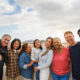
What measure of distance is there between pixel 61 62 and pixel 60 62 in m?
0.02

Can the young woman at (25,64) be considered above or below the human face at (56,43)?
below

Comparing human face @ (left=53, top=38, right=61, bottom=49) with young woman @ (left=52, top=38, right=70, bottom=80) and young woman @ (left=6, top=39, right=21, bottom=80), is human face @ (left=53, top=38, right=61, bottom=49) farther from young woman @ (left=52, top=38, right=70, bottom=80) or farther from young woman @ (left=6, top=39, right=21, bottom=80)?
young woman @ (left=6, top=39, right=21, bottom=80)

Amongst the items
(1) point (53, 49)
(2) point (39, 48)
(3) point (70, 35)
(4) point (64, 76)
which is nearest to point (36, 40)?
(2) point (39, 48)

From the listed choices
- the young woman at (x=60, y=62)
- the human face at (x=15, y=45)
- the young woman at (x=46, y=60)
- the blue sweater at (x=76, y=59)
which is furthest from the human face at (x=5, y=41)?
the blue sweater at (x=76, y=59)

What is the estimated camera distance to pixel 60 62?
2590mm

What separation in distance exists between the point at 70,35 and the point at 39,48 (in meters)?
1.15

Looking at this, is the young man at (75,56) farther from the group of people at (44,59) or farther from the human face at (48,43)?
the human face at (48,43)

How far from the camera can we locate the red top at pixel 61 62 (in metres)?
2.59

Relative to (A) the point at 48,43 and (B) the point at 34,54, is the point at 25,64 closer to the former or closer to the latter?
(B) the point at 34,54

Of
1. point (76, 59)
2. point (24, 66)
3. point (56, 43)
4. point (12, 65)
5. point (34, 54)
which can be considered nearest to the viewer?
point (76, 59)

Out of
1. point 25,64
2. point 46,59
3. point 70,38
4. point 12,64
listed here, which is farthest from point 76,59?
point 12,64

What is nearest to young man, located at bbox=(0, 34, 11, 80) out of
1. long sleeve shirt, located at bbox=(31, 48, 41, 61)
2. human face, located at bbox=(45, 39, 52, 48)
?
long sleeve shirt, located at bbox=(31, 48, 41, 61)

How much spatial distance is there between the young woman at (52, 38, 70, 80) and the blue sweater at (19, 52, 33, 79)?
0.72m

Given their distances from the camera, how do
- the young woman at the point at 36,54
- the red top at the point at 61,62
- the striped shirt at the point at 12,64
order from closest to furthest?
the red top at the point at 61,62 → the striped shirt at the point at 12,64 → the young woman at the point at 36,54
